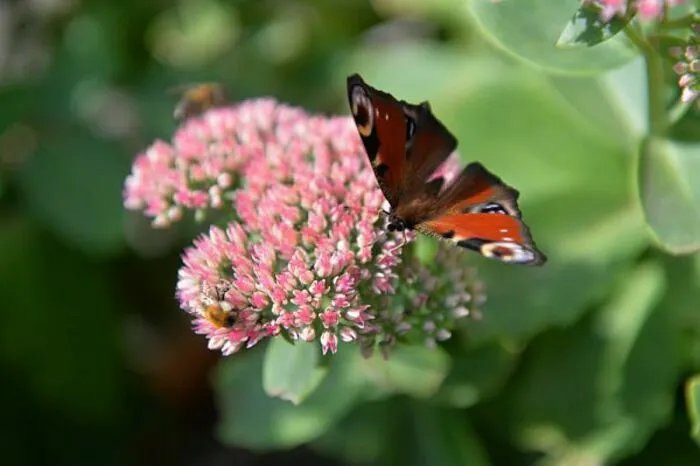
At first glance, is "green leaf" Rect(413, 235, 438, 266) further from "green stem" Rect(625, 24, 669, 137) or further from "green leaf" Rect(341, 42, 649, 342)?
"green stem" Rect(625, 24, 669, 137)

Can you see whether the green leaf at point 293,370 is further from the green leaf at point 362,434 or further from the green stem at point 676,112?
the green stem at point 676,112

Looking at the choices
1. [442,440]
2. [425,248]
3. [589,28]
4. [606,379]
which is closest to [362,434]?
[442,440]

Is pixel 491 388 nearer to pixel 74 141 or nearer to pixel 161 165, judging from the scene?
pixel 161 165

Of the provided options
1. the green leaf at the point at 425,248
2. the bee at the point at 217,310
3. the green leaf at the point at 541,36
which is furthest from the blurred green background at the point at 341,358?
the bee at the point at 217,310

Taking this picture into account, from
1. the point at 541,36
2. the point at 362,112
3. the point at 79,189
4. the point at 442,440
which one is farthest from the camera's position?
the point at 79,189

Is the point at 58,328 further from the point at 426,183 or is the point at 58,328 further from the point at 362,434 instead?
the point at 426,183

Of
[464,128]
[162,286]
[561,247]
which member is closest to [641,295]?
[561,247]
